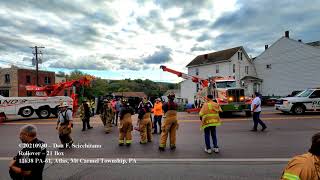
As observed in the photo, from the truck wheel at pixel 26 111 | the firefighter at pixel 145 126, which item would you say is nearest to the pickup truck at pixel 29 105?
the truck wheel at pixel 26 111

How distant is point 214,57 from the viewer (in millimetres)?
54781

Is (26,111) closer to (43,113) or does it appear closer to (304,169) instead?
(43,113)

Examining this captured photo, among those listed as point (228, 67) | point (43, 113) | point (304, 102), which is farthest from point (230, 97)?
point (228, 67)

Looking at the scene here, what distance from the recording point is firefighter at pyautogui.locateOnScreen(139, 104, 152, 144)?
10.3 m

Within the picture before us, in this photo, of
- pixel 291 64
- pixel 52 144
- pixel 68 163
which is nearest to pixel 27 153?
pixel 68 163

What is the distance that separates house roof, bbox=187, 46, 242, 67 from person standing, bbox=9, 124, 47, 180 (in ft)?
160

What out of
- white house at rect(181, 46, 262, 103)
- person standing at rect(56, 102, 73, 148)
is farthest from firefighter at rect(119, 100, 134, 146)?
white house at rect(181, 46, 262, 103)

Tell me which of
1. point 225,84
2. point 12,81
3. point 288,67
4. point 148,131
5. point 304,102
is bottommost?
point 148,131

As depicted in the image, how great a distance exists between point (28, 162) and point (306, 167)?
10.9ft

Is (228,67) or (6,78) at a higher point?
(228,67)

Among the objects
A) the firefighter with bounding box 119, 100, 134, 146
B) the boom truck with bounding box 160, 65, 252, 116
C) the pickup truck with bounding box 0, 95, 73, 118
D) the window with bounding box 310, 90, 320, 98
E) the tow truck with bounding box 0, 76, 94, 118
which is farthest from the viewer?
the tow truck with bounding box 0, 76, 94, 118

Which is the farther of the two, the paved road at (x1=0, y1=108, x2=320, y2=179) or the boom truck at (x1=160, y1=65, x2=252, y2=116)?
the boom truck at (x1=160, y1=65, x2=252, y2=116)

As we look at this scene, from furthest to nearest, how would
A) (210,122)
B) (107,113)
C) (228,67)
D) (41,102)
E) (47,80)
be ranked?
(47,80) < (228,67) < (41,102) < (107,113) < (210,122)

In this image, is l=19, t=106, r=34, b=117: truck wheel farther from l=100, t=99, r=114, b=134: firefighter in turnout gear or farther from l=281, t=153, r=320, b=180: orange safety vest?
l=281, t=153, r=320, b=180: orange safety vest
